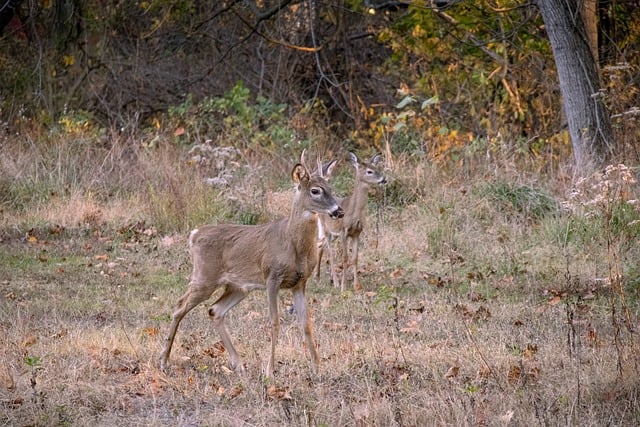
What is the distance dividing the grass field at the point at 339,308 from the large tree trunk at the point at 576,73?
883 millimetres

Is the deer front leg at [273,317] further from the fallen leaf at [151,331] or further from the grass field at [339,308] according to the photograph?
the fallen leaf at [151,331]

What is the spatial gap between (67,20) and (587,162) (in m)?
12.3

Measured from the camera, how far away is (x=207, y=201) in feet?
47.3

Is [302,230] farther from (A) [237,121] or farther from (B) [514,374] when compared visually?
(A) [237,121]

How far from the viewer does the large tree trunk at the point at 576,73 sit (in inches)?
540

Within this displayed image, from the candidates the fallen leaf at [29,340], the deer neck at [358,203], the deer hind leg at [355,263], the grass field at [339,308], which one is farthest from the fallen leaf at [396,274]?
the fallen leaf at [29,340]

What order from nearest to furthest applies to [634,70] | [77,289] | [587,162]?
[77,289]
[587,162]
[634,70]

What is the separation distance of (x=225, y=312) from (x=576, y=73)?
773 cm

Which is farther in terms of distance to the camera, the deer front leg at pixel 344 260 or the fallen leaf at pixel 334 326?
the deer front leg at pixel 344 260

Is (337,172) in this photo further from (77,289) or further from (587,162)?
(77,289)

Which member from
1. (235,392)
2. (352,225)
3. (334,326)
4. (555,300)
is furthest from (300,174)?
(352,225)

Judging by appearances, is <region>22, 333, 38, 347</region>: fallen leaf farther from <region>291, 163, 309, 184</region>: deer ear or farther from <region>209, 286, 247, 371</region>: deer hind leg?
<region>291, 163, 309, 184</region>: deer ear

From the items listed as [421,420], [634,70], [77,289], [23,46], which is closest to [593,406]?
[421,420]

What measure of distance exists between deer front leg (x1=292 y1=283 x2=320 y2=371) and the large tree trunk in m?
7.17
